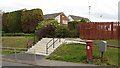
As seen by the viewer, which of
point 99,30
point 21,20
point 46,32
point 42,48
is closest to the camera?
point 42,48

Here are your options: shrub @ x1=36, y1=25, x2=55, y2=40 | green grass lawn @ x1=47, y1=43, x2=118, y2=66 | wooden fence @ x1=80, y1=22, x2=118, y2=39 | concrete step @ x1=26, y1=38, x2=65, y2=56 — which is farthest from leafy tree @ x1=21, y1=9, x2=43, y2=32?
green grass lawn @ x1=47, y1=43, x2=118, y2=66

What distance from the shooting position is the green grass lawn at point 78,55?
18.5 meters

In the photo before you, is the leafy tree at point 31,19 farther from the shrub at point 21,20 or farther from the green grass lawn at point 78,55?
the green grass lawn at point 78,55

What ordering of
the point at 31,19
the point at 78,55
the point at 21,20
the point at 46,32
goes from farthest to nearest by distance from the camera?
the point at 21,20, the point at 31,19, the point at 46,32, the point at 78,55

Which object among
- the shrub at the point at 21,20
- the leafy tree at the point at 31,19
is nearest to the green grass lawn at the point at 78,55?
the leafy tree at the point at 31,19

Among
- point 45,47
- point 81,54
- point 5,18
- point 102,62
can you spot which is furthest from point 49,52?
point 5,18

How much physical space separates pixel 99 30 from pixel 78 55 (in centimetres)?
927

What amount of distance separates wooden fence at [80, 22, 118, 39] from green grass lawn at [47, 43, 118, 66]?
200 inches

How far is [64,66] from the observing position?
17172 mm

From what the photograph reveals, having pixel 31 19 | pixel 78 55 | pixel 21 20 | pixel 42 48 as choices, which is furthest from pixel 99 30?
pixel 21 20

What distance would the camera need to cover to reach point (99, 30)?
2970 cm

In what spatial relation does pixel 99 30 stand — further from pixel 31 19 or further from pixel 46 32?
pixel 31 19

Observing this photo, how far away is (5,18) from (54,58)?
94.4 ft

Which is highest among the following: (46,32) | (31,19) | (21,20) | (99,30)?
A: (31,19)
